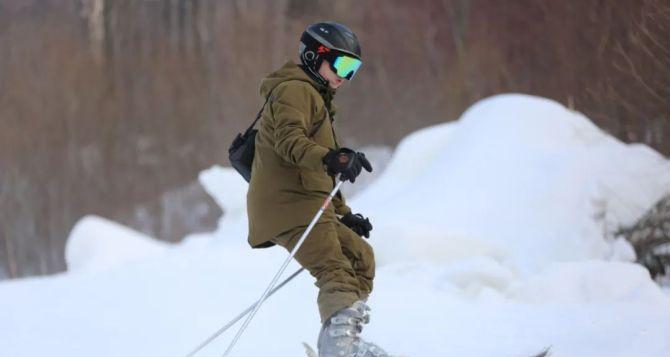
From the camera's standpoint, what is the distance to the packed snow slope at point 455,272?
4961 mm

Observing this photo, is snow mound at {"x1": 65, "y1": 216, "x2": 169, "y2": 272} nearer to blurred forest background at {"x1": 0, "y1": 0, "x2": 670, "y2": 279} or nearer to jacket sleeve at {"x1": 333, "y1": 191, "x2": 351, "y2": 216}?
jacket sleeve at {"x1": 333, "y1": 191, "x2": 351, "y2": 216}

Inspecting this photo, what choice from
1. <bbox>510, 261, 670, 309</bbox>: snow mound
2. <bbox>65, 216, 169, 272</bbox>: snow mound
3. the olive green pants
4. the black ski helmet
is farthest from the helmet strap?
<bbox>65, 216, 169, 272</bbox>: snow mound

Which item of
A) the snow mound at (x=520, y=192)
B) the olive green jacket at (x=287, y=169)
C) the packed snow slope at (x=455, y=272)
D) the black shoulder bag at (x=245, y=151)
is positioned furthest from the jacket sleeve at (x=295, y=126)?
the snow mound at (x=520, y=192)

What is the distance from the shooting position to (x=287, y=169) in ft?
11.8

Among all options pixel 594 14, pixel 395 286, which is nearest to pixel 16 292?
pixel 395 286

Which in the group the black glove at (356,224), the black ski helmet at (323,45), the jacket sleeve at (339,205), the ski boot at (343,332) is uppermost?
the black ski helmet at (323,45)

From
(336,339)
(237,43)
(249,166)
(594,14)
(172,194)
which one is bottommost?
(172,194)

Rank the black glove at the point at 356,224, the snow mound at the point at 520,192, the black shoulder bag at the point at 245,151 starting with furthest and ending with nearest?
the snow mound at the point at 520,192 → the black glove at the point at 356,224 → the black shoulder bag at the point at 245,151

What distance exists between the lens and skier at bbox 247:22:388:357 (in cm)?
351

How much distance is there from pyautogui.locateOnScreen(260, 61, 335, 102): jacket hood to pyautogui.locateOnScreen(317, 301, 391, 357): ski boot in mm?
796

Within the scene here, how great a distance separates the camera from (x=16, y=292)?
6.79 m

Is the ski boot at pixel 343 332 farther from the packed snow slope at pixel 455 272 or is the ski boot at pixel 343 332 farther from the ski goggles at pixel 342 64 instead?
the packed snow slope at pixel 455 272

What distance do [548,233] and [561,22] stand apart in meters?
6.90

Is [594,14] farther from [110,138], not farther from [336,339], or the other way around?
[110,138]
